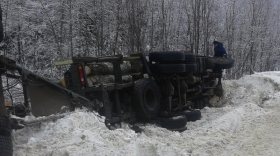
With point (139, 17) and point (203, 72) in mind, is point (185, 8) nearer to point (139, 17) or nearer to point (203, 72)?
point (139, 17)

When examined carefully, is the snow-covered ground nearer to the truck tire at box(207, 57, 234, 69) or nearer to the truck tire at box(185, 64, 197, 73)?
the truck tire at box(185, 64, 197, 73)

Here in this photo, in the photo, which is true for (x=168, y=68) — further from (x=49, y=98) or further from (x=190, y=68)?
(x=49, y=98)

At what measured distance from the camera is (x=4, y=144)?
5.78m

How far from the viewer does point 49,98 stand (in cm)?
842

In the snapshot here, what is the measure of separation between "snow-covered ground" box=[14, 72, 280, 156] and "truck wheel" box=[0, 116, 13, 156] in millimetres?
291

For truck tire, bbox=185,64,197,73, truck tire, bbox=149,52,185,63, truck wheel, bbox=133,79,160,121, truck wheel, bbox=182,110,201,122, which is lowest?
truck wheel, bbox=182,110,201,122

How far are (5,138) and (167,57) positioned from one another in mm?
5300

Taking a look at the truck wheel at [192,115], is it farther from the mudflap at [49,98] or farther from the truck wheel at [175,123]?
the mudflap at [49,98]

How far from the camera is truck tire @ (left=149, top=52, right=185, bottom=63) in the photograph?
10.5 m

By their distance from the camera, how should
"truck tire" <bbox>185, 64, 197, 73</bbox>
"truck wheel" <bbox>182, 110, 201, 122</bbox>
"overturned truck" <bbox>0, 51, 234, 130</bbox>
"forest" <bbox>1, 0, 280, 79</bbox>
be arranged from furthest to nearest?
"forest" <bbox>1, 0, 280, 79</bbox>, "truck tire" <bbox>185, 64, 197, 73</bbox>, "truck wheel" <bbox>182, 110, 201, 122</bbox>, "overturned truck" <bbox>0, 51, 234, 130</bbox>

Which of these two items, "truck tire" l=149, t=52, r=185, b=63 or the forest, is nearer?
"truck tire" l=149, t=52, r=185, b=63

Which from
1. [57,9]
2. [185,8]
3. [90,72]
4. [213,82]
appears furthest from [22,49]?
[90,72]

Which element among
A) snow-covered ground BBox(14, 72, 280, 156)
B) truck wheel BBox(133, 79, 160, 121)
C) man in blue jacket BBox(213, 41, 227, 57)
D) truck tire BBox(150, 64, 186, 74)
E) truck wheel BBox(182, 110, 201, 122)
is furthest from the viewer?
man in blue jacket BBox(213, 41, 227, 57)

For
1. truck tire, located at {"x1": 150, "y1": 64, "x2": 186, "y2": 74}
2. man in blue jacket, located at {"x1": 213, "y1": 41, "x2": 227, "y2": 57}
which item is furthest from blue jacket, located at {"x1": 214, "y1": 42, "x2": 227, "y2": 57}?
truck tire, located at {"x1": 150, "y1": 64, "x2": 186, "y2": 74}
